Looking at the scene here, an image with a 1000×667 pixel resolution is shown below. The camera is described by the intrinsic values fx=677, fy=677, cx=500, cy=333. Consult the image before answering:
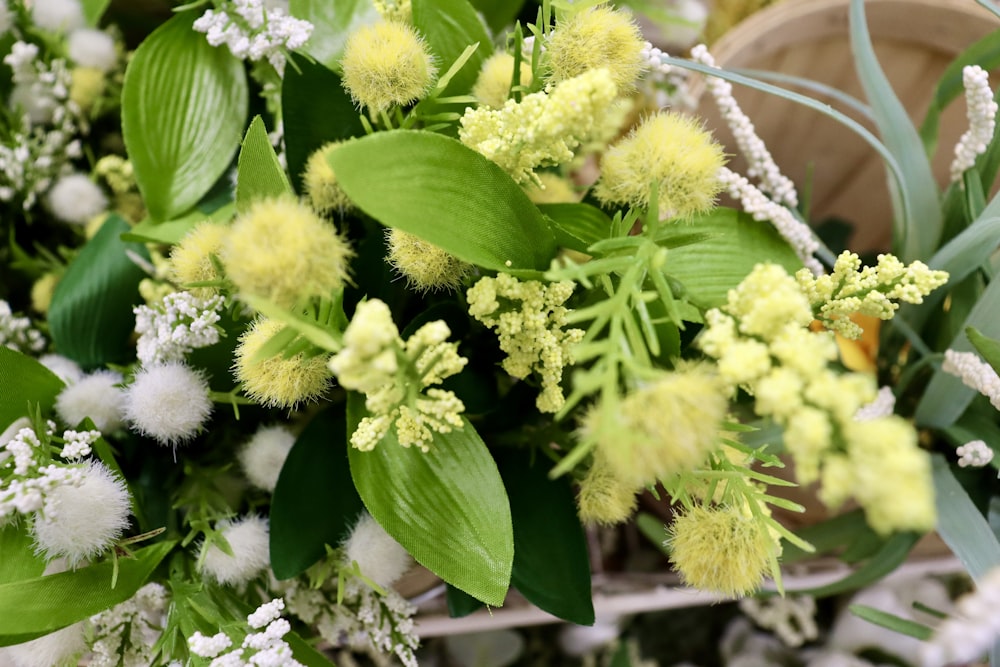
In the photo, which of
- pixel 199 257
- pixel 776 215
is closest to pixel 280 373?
pixel 199 257

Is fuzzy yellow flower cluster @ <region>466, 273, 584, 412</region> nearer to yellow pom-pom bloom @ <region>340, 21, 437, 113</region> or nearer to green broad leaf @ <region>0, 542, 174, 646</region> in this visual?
yellow pom-pom bloom @ <region>340, 21, 437, 113</region>

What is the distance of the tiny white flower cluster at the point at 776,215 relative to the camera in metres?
0.40

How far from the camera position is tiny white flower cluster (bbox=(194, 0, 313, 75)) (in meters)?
0.37

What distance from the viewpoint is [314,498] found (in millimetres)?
391

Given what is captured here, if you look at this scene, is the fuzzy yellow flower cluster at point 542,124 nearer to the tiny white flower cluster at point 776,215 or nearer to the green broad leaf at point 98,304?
the tiny white flower cluster at point 776,215

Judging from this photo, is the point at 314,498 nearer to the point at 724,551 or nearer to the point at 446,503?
the point at 446,503

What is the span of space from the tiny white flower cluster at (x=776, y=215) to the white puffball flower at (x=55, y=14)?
1.62 feet

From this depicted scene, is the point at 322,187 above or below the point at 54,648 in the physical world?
above

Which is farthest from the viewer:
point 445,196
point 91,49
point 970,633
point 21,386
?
point 91,49

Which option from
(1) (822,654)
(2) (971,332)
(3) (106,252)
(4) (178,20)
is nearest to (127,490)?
(3) (106,252)

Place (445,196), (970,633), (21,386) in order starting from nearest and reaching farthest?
(970,633)
(445,196)
(21,386)

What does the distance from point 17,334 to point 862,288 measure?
20.9 inches

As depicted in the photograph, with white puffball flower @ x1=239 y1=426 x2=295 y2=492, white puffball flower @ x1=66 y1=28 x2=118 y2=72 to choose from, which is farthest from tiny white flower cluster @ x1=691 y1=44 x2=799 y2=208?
white puffball flower @ x1=66 y1=28 x2=118 y2=72

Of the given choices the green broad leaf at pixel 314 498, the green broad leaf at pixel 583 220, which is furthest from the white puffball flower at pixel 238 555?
the green broad leaf at pixel 583 220
